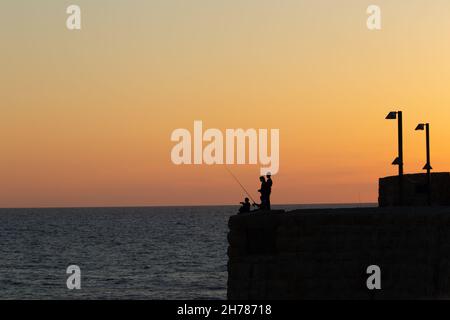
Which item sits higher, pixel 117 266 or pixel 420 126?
pixel 420 126

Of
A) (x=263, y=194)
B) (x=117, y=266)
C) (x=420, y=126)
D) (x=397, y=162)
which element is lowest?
(x=117, y=266)

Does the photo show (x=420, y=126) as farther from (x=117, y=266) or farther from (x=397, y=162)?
(x=117, y=266)

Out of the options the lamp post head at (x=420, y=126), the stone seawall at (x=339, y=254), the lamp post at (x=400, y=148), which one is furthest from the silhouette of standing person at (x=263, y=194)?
the lamp post head at (x=420, y=126)

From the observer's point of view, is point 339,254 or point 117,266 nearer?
point 339,254

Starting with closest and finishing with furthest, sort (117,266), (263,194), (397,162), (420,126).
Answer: (263,194) → (397,162) → (420,126) → (117,266)

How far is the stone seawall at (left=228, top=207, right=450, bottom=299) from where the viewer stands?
20891 millimetres

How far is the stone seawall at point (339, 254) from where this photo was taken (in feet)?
68.5

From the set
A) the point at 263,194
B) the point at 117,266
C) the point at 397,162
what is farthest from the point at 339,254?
the point at 117,266

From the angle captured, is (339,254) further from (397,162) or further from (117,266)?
(117,266)

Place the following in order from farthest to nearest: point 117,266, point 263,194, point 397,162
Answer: point 117,266
point 397,162
point 263,194

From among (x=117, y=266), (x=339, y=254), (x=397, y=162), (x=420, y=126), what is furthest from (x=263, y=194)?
(x=117, y=266)

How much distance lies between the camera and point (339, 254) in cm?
2144

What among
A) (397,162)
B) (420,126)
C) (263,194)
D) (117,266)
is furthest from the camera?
(117,266)
